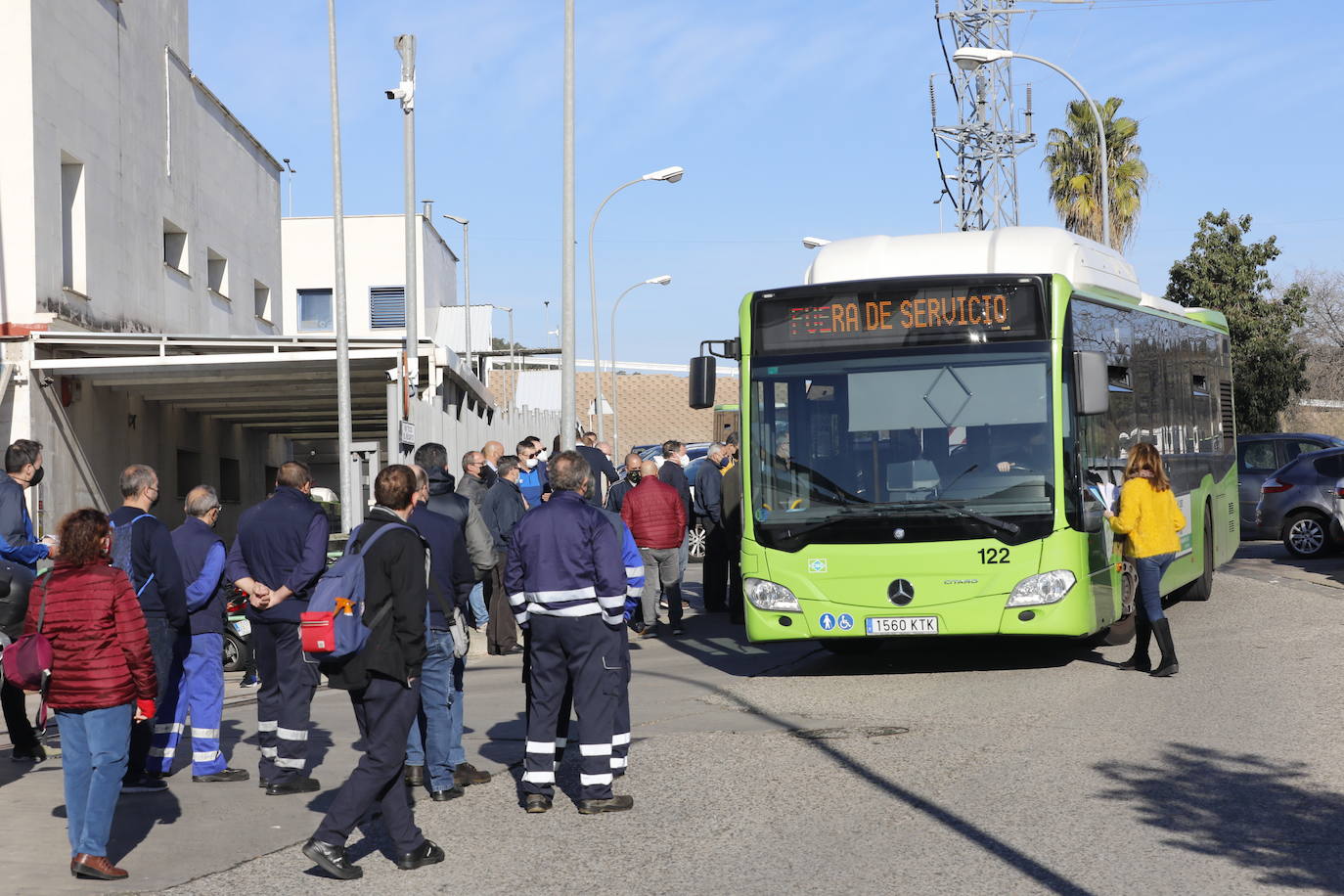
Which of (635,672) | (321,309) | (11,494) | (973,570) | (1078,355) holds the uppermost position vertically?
(321,309)

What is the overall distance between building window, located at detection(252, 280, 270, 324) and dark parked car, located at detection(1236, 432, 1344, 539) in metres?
20.0

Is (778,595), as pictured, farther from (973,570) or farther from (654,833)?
(654,833)

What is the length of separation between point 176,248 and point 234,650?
14.8 meters

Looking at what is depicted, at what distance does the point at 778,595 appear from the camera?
1183 cm

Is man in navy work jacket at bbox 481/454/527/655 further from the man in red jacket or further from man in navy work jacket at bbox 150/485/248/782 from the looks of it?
man in navy work jacket at bbox 150/485/248/782

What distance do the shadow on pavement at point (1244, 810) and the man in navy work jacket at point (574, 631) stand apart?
8.22 feet

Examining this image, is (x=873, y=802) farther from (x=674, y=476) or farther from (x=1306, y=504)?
(x=1306, y=504)

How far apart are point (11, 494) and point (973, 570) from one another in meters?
6.45

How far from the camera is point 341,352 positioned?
65.4ft

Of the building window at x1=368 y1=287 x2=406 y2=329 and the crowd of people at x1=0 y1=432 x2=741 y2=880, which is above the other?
the building window at x1=368 y1=287 x2=406 y2=329

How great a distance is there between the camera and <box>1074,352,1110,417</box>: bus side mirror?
1131 centimetres

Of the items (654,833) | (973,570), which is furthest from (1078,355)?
(654,833)

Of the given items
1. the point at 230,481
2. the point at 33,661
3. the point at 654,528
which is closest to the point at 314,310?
the point at 230,481

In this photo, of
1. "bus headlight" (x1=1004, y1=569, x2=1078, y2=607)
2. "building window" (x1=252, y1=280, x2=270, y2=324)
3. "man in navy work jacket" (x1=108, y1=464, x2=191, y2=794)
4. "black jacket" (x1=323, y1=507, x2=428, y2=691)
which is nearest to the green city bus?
"bus headlight" (x1=1004, y1=569, x2=1078, y2=607)
